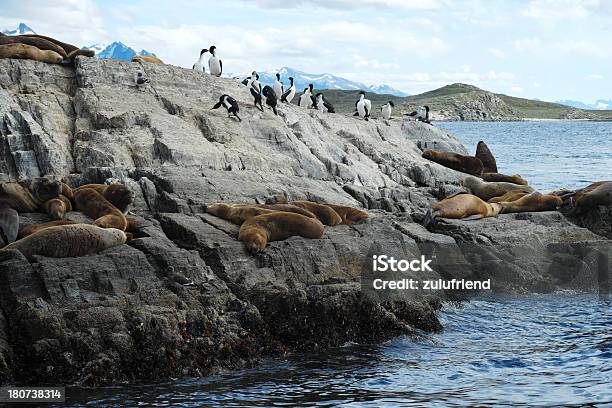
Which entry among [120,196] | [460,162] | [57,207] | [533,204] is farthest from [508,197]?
[57,207]

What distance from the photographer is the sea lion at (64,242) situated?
977 cm

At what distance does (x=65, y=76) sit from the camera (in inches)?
660

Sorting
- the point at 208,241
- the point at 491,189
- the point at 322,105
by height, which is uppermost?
the point at 322,105

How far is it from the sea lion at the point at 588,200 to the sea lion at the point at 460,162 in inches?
220

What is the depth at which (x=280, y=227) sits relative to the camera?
1137 centimetres

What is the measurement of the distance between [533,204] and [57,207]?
8941 mm

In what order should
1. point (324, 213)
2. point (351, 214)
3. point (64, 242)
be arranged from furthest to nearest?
point (351, 214) < point (324, 213) < point (64, 242)

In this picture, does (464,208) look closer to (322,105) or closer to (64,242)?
(64,242)

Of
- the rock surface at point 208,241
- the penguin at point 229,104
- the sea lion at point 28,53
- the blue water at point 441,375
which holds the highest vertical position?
the sea lion at point 28,53

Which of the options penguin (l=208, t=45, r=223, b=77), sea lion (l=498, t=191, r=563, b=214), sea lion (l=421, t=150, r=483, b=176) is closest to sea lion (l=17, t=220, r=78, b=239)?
sea lion (l=498, t=191, r=563, b=214)

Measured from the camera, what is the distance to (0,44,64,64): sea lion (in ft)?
54.6

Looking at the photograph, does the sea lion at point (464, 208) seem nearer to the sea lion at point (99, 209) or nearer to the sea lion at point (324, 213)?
the sea lion at point (324, 213)

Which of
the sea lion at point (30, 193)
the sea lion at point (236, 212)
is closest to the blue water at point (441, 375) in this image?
the sea lion at point (236, 212)

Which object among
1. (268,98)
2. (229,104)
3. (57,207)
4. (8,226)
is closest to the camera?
(8,226)
